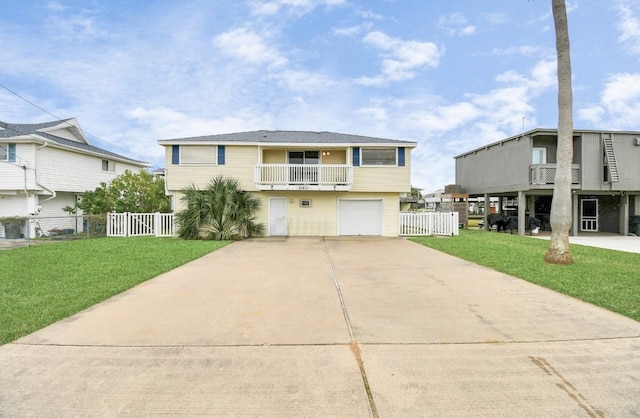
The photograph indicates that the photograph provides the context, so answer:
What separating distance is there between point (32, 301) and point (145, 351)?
3.11 m

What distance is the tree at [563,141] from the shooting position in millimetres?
8148

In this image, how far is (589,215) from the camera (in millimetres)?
19766

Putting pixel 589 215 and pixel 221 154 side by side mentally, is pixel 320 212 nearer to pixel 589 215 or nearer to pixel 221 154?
pixel 221 154

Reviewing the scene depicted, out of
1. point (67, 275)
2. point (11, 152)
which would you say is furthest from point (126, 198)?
point (67, 275)

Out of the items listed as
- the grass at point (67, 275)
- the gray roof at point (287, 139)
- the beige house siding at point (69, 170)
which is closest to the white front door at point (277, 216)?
the gray roof at point (287, 139)

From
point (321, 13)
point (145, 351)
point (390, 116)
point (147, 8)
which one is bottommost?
point (145, 351)

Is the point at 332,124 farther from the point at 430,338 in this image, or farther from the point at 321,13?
the point at 430,338

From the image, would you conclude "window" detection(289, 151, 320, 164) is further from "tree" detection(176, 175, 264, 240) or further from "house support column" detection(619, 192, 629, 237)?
"house support column" detection(619, 192, 629, 237)

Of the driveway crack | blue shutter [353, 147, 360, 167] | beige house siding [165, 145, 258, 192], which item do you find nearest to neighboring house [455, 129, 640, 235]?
blue shutter [353, 147, 360, 167]

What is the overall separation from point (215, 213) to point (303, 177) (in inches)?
181

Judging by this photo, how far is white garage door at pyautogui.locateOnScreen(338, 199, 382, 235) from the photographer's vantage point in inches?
637

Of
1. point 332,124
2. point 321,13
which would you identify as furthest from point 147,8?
point 332,124

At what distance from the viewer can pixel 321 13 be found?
15180 mm

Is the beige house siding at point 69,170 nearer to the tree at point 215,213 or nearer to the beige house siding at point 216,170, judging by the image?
the beige house siding at point 216,170
